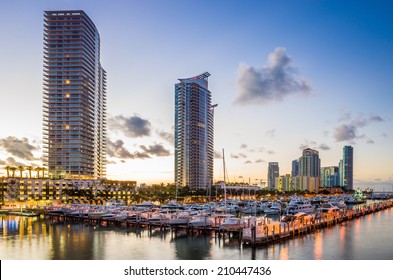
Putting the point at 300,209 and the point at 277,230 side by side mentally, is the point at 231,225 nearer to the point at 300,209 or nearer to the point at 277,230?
the point at 277,230

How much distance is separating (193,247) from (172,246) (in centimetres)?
253

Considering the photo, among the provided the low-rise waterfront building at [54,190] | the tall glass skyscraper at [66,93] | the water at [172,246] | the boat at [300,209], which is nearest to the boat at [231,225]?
the water at [172,246]

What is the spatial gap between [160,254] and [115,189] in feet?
421

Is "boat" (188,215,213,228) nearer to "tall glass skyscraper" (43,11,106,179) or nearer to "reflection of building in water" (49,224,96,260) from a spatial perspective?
"reflection of building in water" (49,224,96,260)

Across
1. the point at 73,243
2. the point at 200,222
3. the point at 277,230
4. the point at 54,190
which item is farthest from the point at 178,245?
the point at 54,190

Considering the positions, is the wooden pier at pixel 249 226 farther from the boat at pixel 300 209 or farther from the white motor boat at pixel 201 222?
the boat at pixel 300 209

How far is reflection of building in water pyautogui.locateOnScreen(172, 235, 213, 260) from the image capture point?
1495 inches

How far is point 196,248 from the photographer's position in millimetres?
41312

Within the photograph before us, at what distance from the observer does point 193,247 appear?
138 ft

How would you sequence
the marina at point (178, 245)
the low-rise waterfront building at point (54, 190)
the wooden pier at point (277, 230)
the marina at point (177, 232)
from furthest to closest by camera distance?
1. the low-rise waterfront building at point (54, 190)
2. the wooden pier at point (277, 230)
3. the marina at point (177, 232)
4. the marina at point (178, 245)

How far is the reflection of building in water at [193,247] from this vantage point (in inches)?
1495

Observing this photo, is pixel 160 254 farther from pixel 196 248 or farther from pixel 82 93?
pixel 82 93

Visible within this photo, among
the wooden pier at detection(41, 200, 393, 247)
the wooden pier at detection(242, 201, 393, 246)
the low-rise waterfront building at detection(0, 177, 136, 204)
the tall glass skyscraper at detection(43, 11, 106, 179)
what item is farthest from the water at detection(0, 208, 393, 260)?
the tall glass skyscraper at detection(43, 11, 106, 179)

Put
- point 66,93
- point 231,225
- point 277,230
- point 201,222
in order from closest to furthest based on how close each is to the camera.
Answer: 1. point 277,230
2. point 231,225
3. point 201,222
4. point 66,93
